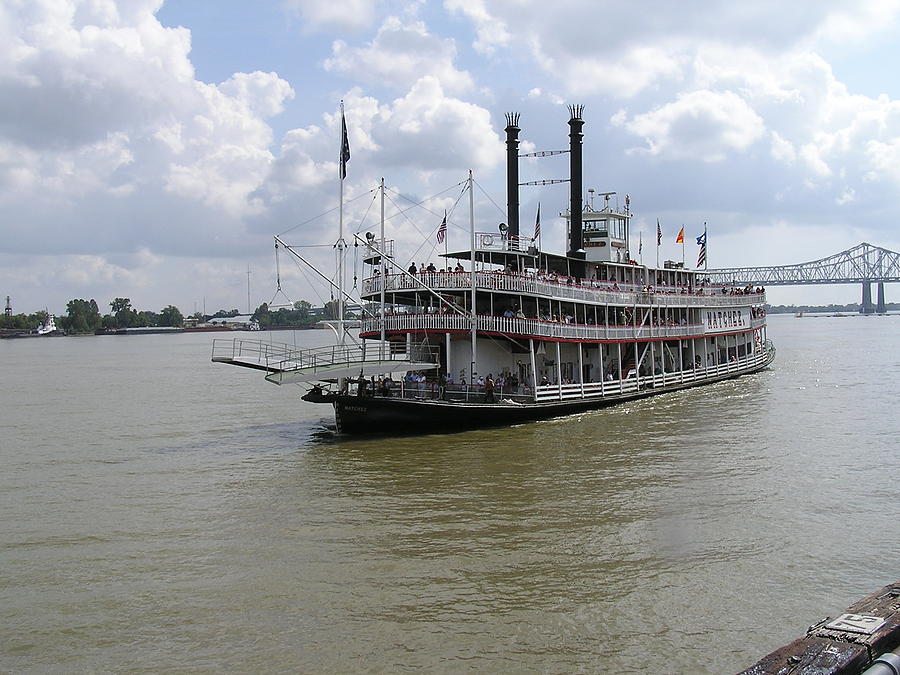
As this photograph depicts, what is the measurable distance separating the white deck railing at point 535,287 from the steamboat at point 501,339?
58mm

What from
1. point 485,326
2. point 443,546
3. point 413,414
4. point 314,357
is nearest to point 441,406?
point 413,414

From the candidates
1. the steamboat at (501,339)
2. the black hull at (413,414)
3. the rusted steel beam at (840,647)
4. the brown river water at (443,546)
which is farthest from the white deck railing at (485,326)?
the rusted steel beam at (840,647)

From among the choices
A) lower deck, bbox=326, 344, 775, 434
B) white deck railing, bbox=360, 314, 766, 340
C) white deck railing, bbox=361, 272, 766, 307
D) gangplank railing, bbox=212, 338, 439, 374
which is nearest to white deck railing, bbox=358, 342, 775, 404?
lower deck, bbox=326, 344, 775, 434

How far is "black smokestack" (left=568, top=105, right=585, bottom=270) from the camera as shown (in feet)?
131

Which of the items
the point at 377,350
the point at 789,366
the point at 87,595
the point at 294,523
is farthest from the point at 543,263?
the point at 789,366

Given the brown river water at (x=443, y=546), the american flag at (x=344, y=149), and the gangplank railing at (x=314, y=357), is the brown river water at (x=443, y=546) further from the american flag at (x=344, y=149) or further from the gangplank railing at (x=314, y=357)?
the american flag at (x=344, y=149)

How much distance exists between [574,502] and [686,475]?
4.53 metres

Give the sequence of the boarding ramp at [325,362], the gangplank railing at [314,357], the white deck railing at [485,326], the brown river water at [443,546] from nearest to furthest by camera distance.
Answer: the brown river water at [443,546], the boarding ramp at [325,362], the gangplank railing at [314,357], the white deck railing at [485,326]

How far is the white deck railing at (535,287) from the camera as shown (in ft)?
96.8

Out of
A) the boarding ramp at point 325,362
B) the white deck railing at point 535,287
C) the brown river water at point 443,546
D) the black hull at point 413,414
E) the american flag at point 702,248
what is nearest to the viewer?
the brown river water at point 443,546

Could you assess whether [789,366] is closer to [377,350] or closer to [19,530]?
[377,350]

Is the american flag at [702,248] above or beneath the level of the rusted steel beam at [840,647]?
above

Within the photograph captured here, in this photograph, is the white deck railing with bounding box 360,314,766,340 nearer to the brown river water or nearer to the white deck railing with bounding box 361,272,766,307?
the white deck railing with bounding box 361,272,766,307

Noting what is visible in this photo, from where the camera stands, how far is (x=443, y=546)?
1548cm
